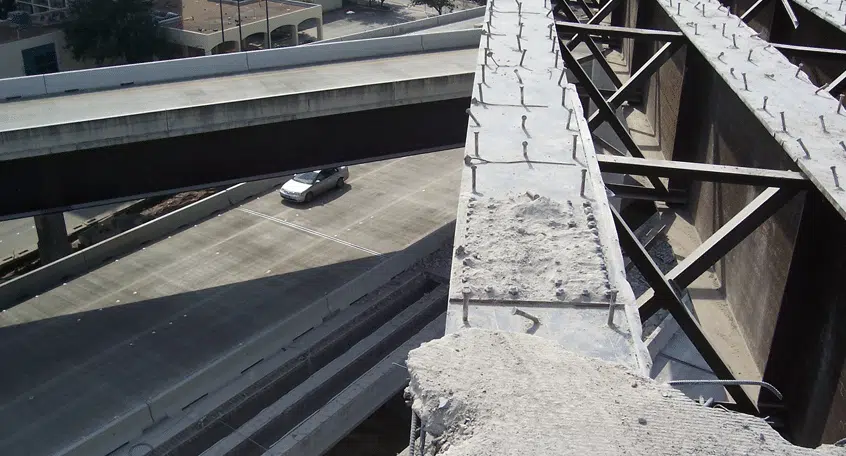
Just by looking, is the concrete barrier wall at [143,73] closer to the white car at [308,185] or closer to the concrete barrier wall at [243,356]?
the white car at [308,185]

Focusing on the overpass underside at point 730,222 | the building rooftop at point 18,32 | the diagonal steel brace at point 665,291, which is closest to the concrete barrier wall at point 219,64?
the overpass underside at point 730,222

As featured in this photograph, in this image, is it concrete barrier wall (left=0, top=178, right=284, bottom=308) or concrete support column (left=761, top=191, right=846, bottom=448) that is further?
concrete barrier wall (left=0, top=178, right=284, bottom=308)

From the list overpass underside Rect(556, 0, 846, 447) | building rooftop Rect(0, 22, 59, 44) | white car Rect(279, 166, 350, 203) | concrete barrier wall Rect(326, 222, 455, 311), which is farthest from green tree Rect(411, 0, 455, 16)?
overpass underside Rect(556, 0, 846, 447)

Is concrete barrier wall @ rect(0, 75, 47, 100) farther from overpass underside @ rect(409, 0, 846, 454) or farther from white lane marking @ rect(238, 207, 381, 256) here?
overpass underside @ rect(409, 0, 846, 454)

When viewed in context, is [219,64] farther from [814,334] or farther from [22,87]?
[814,334]

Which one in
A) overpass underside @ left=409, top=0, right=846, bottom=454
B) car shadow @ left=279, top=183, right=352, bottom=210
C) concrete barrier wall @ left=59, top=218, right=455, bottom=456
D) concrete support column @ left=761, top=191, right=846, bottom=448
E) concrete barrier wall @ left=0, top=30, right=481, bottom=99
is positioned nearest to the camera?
overpass underside @ left=409, top=0, right=846, bottom=454

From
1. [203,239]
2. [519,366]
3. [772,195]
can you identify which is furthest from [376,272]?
[519,366]
